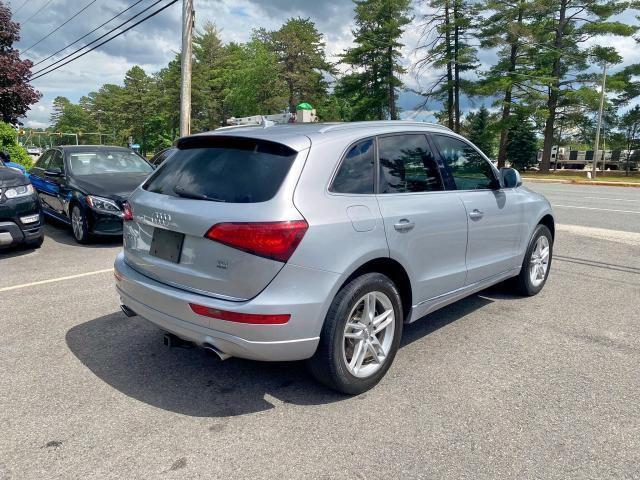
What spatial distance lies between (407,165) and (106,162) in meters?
6.97

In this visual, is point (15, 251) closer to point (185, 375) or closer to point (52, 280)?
point (52, 280)

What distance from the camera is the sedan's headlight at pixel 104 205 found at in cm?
728

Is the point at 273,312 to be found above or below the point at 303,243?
below

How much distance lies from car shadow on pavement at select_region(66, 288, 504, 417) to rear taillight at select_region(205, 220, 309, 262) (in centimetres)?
101

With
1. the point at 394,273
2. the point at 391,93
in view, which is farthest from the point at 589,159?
Answer: the point at 394,273

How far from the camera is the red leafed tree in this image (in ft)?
69.4

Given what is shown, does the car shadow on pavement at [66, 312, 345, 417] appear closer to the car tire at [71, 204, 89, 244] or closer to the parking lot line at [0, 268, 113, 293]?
the parking lot line at [0, 268, 113, 293]

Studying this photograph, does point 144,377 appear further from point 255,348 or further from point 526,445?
point 526,445

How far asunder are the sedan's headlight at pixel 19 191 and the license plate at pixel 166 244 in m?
4.54

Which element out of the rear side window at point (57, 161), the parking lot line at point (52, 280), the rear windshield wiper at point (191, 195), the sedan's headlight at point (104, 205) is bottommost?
the parking lot line at point (52, 280)

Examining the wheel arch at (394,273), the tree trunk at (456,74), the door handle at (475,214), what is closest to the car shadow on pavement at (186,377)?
the wheel arch at (394,273)

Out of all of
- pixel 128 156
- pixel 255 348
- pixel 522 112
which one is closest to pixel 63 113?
pixel 522 112

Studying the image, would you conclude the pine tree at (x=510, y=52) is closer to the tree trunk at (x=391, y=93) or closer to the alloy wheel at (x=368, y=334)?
the tree trunk at (x=391, y=93)

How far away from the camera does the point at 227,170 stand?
9.86 feet
